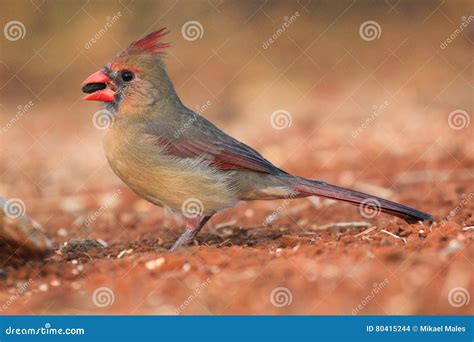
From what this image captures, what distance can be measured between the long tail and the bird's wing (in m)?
0.24

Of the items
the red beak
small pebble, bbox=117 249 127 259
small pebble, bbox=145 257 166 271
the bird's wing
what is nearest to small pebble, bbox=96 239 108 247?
small pebble, bbox=117 249 127 259

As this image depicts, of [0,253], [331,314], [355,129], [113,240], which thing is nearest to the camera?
[331,314]

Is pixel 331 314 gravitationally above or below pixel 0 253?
above

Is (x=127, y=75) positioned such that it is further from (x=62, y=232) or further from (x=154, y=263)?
(x=62, y=232)

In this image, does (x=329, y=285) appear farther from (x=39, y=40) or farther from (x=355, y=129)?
(x=39, y=40)

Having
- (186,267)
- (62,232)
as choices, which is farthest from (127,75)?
(62,232)

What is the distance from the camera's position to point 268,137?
368 inches

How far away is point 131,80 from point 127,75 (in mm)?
45

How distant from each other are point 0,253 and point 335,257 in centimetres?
221

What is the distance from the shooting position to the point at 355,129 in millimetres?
9266

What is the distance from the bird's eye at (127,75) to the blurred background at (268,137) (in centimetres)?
121

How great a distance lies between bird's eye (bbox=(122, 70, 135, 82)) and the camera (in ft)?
18.3

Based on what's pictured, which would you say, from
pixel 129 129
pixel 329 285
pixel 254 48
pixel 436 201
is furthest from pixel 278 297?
pixel 254 48

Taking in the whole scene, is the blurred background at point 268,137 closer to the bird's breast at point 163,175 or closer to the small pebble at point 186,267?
the small pebble at point 186,267
